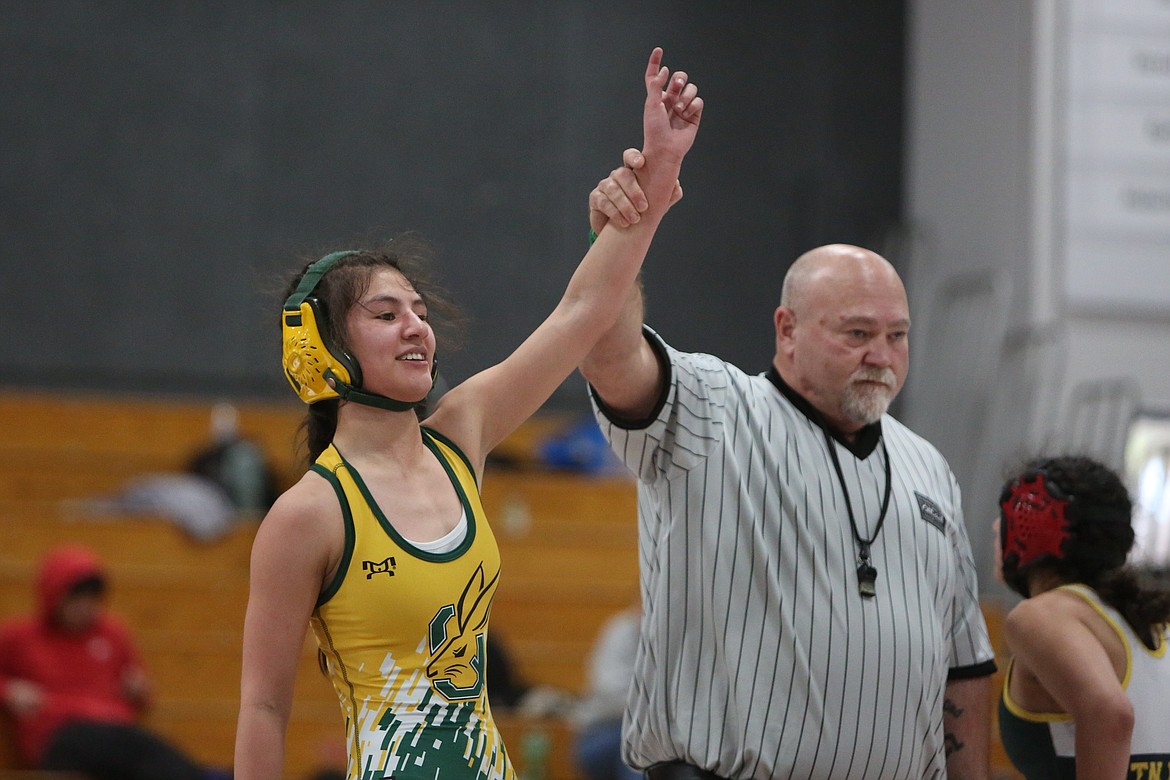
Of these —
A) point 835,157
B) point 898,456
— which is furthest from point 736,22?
point 898,456

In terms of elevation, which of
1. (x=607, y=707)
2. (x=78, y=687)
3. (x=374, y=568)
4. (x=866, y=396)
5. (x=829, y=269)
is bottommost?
(x=607, y=707)

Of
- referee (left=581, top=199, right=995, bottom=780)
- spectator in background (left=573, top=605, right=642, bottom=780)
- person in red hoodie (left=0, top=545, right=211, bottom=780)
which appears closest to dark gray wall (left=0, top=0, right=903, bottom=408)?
person in red hoodie (left=0, top=545, right=211, bottom=780)

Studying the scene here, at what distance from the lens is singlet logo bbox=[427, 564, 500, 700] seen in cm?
234

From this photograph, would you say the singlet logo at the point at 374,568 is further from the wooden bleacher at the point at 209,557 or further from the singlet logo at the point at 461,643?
the wooden bleacher at the point at 209,557

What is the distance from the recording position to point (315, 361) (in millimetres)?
Answer: 2430

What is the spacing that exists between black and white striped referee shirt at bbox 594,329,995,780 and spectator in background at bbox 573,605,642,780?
3.76m

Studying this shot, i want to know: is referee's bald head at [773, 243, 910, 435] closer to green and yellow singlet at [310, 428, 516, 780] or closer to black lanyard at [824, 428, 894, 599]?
black lanyard at [824, 428, 894, 599]

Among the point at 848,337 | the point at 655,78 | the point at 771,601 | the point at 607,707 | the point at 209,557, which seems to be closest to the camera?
the point at 655,78

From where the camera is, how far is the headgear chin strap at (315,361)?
2.43 metres

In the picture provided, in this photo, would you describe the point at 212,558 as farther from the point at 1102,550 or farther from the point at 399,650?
the point at 399,650

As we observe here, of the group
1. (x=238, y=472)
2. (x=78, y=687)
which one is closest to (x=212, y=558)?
(x=238, y=472)

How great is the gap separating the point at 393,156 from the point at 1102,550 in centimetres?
801

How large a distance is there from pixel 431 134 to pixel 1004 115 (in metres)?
4.03

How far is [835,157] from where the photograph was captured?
438 inches
